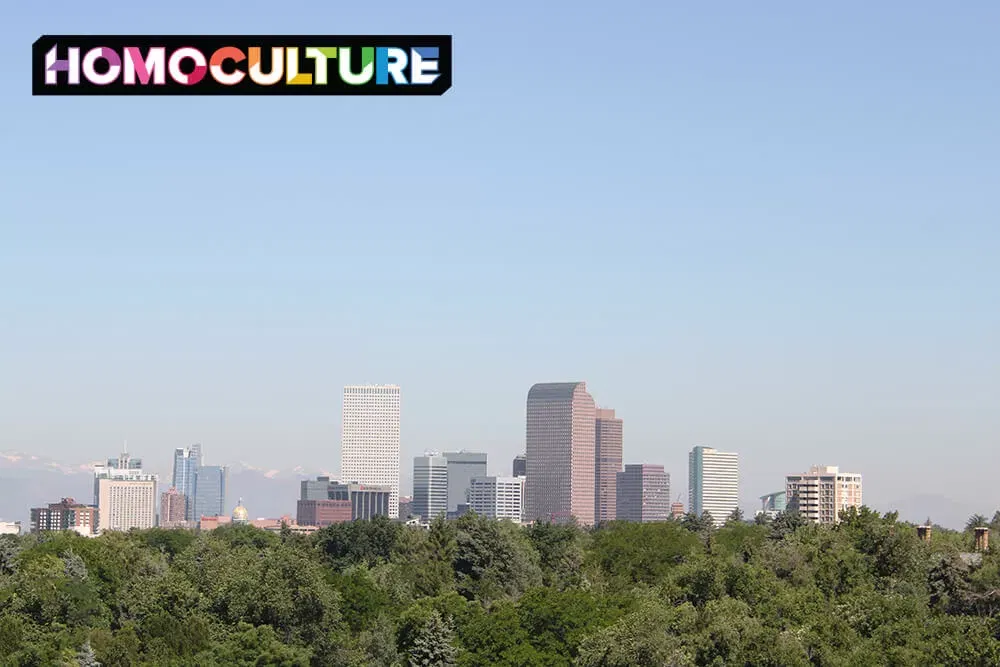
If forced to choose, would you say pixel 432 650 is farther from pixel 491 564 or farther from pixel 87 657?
pixel 491 564

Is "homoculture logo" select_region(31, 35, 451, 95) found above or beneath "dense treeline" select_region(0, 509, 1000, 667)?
above

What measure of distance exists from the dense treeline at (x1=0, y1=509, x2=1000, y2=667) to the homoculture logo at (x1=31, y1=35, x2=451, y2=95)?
57213mm

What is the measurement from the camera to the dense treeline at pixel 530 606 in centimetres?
7519

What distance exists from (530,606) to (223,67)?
79096mm

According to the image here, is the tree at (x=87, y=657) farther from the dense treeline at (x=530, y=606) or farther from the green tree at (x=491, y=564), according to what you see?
the green tree at (x=491, y=564)

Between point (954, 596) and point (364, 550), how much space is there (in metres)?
73.6

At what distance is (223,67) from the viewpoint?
18.0 metres

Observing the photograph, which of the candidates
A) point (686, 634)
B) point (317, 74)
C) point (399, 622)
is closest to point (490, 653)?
point (399, 622)

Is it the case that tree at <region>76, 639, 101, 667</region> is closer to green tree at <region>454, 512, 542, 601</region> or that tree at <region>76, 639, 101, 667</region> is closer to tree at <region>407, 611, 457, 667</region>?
tree at <region>407, 611, 457, 667</region>

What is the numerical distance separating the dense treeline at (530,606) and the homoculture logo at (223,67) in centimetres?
5721

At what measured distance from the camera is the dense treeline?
7519cm

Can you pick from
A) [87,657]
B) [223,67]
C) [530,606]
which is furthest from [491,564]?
[223,67]

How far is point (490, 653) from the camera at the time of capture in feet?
298

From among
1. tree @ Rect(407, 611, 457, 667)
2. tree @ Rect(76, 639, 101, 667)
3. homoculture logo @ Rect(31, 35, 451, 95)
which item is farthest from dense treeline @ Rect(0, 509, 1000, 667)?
homoculture logo @ Rect(31, 35, 451, 95)
